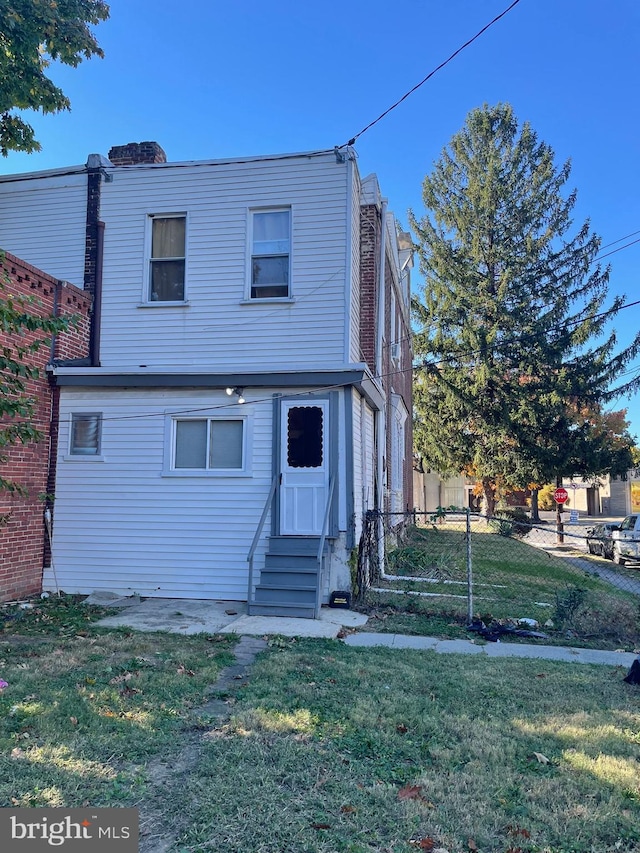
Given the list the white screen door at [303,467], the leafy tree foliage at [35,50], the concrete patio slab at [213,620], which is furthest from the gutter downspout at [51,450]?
the leafy tree foliage at [35,50]

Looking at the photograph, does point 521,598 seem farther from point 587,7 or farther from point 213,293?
point 587,7

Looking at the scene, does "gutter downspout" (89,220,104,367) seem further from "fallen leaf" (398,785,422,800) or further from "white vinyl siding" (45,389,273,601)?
"fallen leaf" (398,785,422,800)

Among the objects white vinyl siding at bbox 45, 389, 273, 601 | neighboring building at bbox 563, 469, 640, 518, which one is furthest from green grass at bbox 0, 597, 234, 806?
neighboring building at bbox 563, 469, 640, 518

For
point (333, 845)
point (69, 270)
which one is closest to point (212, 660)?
point (333, 845)

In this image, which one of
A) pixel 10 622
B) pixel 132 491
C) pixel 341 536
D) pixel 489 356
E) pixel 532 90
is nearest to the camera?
pixel 10 622

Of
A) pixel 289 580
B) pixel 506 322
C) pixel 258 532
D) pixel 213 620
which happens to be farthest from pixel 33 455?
pixel 506 322

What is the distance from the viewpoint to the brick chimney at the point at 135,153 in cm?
1034

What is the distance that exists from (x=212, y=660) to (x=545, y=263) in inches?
931

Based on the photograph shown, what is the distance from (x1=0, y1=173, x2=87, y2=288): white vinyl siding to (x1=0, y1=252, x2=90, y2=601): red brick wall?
92 cm

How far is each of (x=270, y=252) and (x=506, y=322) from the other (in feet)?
55.5

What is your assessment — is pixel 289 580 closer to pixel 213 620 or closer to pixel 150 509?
pixel 213 620

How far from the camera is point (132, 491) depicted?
911 cm

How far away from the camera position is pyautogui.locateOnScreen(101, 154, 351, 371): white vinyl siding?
29.6 feet

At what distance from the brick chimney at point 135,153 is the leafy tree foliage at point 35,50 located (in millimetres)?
1580
